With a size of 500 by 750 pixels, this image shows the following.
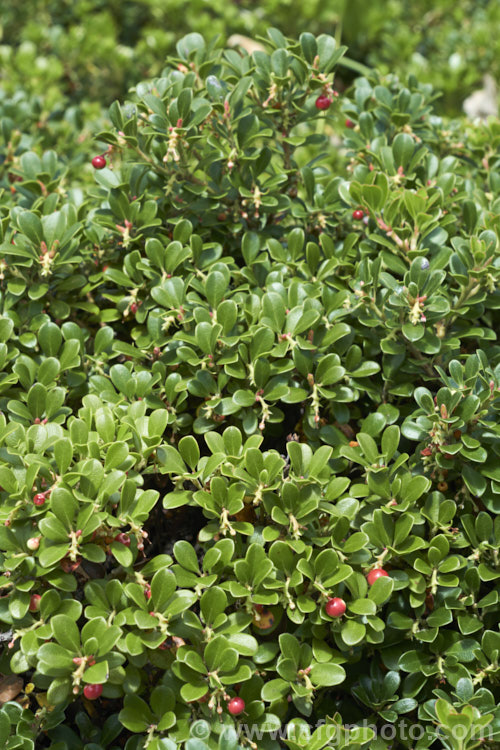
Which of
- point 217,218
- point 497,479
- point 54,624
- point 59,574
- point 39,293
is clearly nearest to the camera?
point 54,624

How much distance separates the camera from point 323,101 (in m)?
2.13

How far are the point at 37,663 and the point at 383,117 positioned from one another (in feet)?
6.38

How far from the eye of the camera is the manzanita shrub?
1493mm

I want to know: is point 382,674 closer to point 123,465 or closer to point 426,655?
point 426,655

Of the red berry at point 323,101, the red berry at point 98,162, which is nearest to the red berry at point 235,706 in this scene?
the red berry at point 98,162

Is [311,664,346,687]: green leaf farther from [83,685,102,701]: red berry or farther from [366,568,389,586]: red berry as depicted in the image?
[83,685,102,701]: red berry

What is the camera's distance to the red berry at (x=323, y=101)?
2125 millimetres

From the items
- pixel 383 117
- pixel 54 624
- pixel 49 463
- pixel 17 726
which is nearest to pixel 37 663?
pixel 54 624

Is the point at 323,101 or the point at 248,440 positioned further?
the point at 323,101

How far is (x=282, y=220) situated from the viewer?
2.29 metres

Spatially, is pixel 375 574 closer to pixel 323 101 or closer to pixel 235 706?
pixel 235 706

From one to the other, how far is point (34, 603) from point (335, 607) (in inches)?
24.8

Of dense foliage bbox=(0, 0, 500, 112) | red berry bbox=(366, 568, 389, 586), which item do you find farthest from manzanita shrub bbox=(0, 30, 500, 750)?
dense foliage bbox=(0, 0, 500, 112)

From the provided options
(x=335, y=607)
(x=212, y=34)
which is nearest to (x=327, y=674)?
(x=335, y=607)
